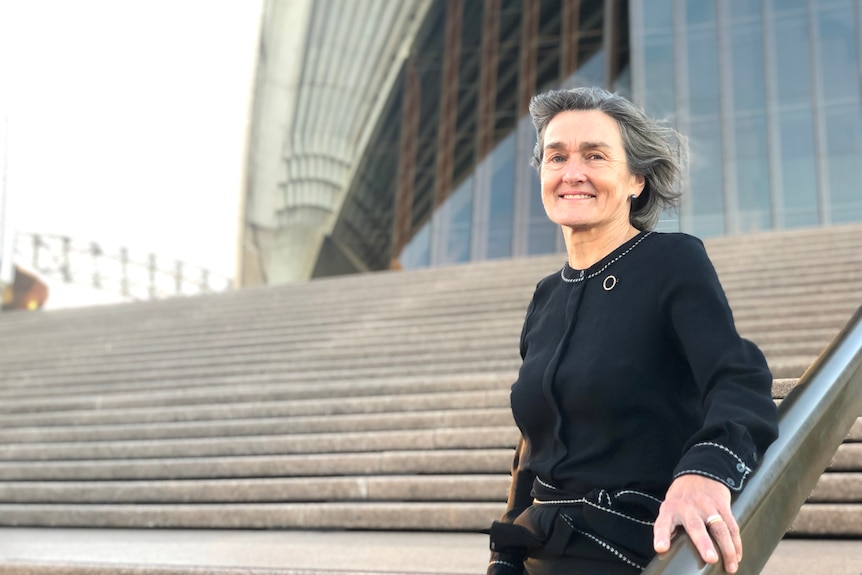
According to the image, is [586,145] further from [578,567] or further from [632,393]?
[578,567]

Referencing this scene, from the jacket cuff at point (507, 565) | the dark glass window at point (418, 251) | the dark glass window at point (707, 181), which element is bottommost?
the jacket cuff at point (507, 565)

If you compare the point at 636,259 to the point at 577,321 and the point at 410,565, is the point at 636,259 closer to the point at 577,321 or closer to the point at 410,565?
the point at 577,321

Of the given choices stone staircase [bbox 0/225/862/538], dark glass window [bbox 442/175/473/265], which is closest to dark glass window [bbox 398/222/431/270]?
dark glass window [bbox 442/175/473/265]

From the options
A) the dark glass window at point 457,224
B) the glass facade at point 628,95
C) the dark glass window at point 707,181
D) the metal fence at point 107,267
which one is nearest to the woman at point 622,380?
the glass facade at point 628,95

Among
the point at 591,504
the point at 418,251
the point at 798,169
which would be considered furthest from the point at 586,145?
the point at 418,251

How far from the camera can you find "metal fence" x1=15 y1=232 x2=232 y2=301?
28.1 m

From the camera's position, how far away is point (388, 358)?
7320 millimetres

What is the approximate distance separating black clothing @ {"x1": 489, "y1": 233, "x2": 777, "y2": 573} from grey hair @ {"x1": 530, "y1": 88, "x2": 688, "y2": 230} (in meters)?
0.11

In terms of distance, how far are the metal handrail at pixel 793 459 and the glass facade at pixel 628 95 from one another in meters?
14.3

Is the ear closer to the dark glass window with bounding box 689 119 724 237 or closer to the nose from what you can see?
the nose

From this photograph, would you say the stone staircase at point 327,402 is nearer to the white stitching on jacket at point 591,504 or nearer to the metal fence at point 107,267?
the white stitching on jacket at point 591,504

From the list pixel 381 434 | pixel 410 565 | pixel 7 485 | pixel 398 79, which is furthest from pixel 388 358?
pixel 398 79

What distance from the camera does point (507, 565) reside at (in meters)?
1.48

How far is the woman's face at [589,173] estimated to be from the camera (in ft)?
4.97
